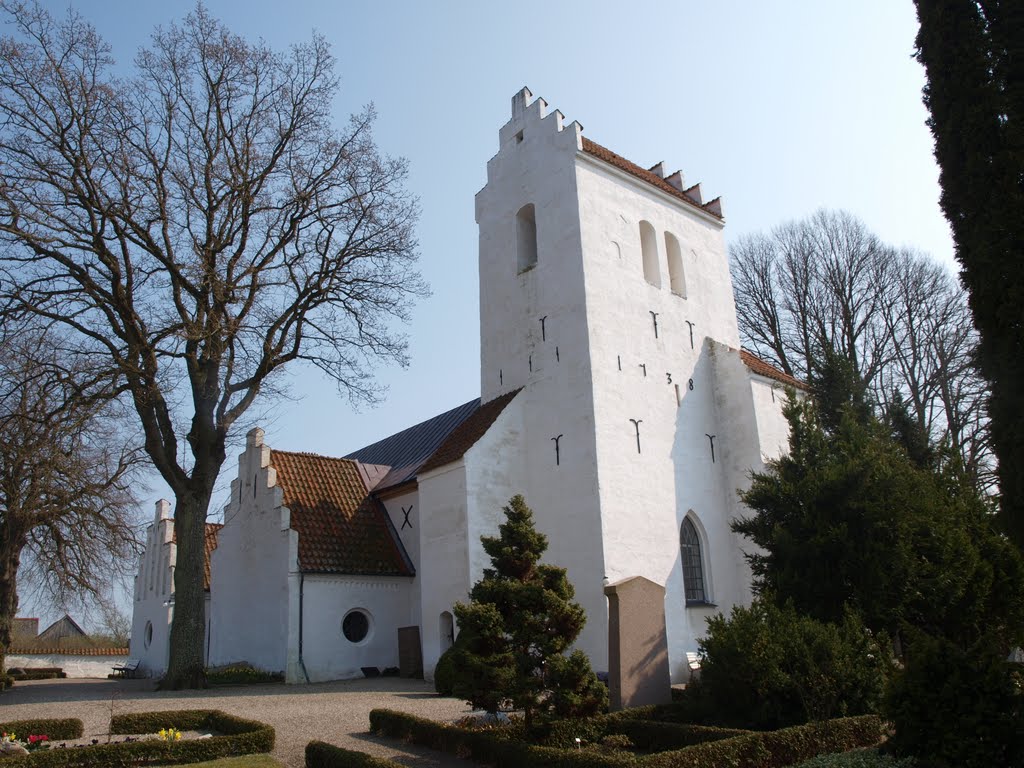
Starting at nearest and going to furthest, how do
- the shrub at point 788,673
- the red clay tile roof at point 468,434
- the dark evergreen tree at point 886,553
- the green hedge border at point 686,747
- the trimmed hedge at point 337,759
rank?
1. the trimmed hedge at point 337,759
2. the green hedge border at point 686,747
3. the shrub at point 788,673
4. the dark evergreen tree at point 886,553
5. the red clay tile roof at point 468,434

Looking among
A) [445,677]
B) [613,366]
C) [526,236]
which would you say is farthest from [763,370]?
[445,677]

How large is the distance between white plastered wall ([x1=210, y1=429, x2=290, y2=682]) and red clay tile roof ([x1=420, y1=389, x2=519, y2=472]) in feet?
14.0

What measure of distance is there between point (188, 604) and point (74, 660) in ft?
75.3

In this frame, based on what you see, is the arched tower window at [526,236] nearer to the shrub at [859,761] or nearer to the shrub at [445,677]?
the shrub at [445,677]

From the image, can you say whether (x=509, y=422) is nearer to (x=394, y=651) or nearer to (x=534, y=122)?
(x=394, y=651)

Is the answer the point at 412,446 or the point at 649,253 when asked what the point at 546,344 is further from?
the point at 412,446

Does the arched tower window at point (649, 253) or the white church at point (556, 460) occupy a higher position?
the arched tower window at point (649, 253)

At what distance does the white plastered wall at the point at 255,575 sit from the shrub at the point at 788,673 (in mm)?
11348

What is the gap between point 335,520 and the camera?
71.4 feet

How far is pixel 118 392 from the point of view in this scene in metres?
16.8

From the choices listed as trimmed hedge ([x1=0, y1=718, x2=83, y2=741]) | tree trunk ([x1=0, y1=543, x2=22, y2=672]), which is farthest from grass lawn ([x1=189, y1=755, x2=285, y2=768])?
tree trunk ([x1=0, y1=543, x2=22, y2=672])

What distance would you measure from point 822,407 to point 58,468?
19.9 metres

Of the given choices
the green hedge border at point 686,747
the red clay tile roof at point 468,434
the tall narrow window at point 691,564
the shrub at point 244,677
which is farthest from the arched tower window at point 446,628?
the green hedge border at point 686,747

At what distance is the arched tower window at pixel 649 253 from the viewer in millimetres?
21578
